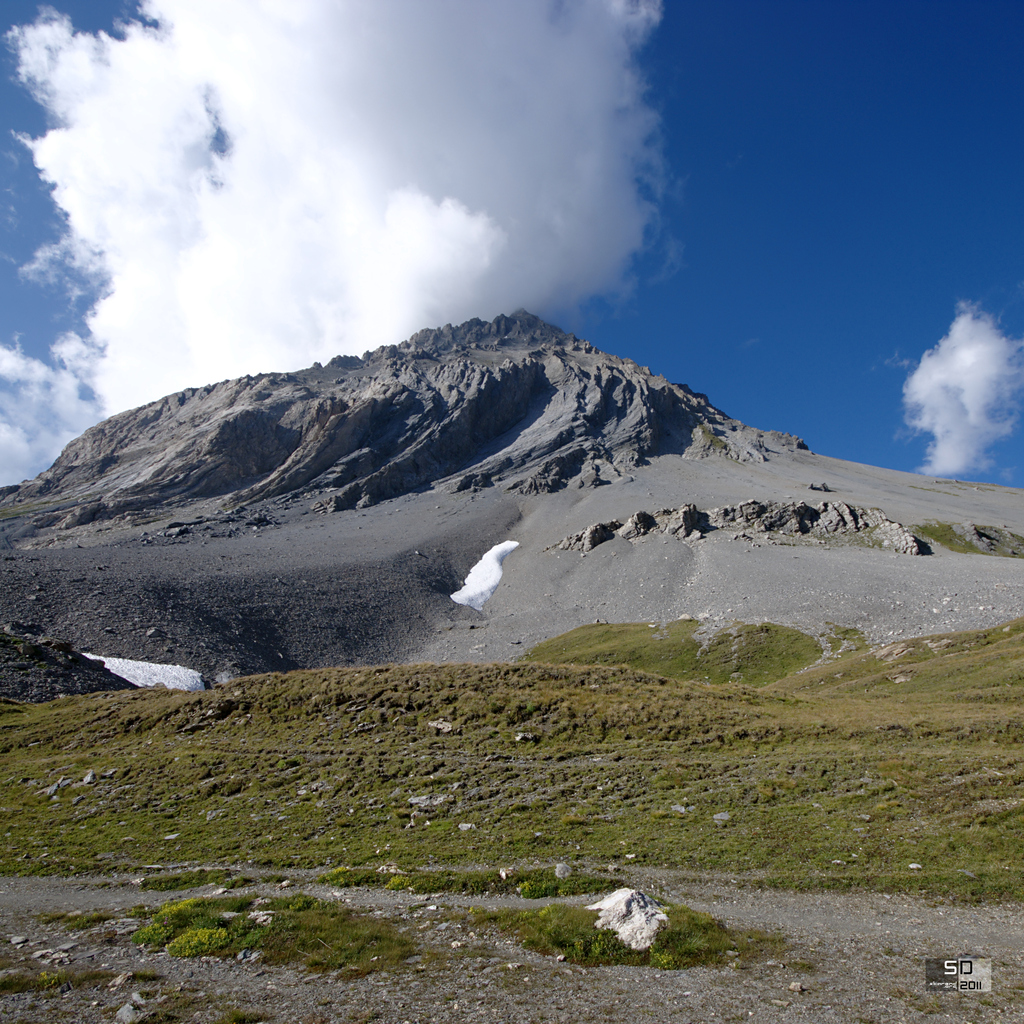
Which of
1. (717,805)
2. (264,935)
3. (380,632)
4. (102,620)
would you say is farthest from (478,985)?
(380,632)

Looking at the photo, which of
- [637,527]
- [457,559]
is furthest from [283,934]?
[637,527]

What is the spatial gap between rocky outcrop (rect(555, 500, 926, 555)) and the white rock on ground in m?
117

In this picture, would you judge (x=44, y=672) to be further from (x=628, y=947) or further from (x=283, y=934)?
(x=628, y=947)

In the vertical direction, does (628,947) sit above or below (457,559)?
below

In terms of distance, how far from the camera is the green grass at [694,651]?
219 ft

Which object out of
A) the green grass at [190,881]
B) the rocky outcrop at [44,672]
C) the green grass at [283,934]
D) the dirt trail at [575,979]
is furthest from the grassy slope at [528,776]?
the rocky outcrop at [44,672]

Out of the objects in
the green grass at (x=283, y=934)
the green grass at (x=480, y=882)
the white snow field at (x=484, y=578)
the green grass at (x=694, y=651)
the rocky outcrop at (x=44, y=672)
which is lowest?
the green grass at (x=283, y=934)

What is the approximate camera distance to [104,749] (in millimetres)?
30781

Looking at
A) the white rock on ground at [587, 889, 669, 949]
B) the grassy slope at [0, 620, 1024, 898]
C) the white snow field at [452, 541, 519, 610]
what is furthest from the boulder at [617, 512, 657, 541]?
the white rock on ground at [587, 889, 669, 949]

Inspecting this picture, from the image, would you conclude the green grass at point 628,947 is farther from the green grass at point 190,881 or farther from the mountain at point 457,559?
the mountain at point 457,559

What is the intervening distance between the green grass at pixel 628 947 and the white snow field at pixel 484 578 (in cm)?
10114

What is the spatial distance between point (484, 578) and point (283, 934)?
4551 inches

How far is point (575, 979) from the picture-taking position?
36.7ft

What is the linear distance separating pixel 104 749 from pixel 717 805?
111 ft
